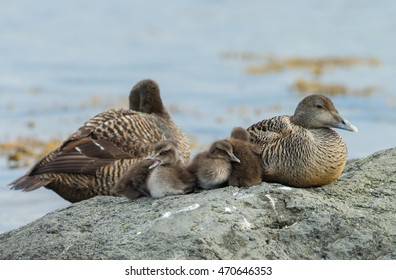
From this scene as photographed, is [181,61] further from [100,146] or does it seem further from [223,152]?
[223,152]

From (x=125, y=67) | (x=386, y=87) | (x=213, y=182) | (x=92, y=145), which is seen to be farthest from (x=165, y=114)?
(x=125, y=67)

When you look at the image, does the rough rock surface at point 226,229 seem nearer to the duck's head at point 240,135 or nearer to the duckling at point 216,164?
the duckling at point 216,164

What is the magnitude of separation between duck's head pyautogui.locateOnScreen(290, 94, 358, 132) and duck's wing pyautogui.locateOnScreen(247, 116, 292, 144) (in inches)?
7.1

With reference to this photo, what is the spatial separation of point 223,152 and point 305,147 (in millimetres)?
699

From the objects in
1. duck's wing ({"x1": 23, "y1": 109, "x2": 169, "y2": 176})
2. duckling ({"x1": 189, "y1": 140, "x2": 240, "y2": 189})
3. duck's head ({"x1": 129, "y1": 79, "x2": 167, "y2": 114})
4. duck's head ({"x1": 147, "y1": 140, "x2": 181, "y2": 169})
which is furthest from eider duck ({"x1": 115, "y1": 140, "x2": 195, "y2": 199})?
duck's head ({"x1": 129, "y1": 79, "x2": 167, "y2": 114})

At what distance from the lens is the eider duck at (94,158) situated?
448 inches

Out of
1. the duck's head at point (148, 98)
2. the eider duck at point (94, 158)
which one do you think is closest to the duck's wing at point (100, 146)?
the eider duck at point (94, 158)

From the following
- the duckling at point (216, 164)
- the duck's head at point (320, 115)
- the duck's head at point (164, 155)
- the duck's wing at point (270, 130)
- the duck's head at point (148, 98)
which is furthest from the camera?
the duck's head at point (148, 98)

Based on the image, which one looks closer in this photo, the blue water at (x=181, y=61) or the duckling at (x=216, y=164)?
the duckling at (x=216, y=164)

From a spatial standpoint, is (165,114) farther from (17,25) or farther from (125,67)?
(17,25)

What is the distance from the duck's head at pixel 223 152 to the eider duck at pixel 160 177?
307mm

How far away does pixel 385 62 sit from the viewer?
79.8 ft

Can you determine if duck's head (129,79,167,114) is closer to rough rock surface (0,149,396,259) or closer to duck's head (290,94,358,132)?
duck's head (290,94,358,132)

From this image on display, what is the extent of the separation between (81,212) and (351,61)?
1680cm
